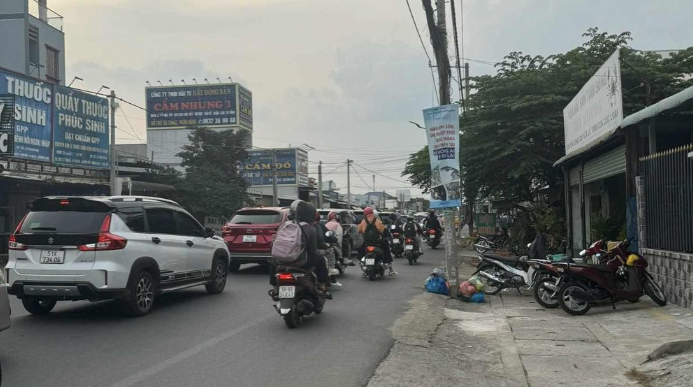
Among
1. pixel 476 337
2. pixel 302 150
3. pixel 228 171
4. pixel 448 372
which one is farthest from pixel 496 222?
pixel 302 150

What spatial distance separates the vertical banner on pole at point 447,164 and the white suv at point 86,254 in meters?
5.14

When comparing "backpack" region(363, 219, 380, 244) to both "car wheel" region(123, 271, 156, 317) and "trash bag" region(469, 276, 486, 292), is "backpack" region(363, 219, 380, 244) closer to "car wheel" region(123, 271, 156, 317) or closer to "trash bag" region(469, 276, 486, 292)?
"trash bag" region(469, 276, 486, 292)

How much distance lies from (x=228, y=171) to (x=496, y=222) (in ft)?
62.2

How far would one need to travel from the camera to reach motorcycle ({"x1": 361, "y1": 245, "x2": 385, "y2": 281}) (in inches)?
541

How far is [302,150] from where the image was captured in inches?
2677

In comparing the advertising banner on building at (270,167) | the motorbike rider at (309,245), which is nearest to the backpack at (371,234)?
the motorbike rider at (309,245)

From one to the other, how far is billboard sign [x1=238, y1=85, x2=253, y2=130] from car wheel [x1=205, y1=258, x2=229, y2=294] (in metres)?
52.0

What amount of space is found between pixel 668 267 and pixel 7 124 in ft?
65.8

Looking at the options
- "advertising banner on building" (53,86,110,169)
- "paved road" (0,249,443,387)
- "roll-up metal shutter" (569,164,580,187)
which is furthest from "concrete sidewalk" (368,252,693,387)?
"advertising banner on building" (53,86,110,169)

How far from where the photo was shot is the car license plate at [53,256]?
800 cm

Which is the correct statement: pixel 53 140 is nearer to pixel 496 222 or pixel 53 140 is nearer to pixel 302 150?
pixel 496 222

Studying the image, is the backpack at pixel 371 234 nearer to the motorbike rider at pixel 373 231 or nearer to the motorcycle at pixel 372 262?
the motorbike rider at pixel 373 231

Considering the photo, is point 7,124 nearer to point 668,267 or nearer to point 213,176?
point 213,176

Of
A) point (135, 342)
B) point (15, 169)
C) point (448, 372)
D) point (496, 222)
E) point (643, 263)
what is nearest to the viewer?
point (448, 372)
